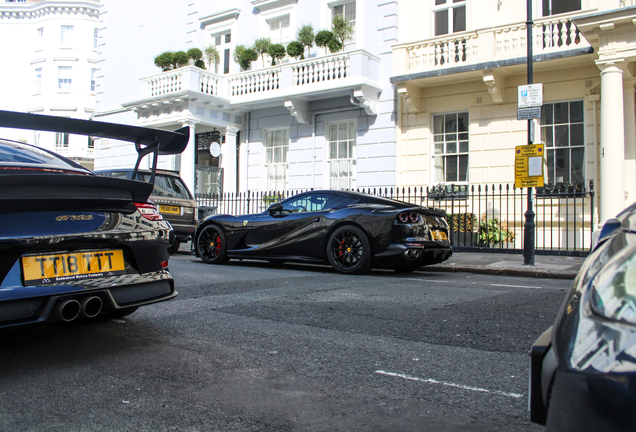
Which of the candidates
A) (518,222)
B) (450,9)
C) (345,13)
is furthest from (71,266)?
(345,13)

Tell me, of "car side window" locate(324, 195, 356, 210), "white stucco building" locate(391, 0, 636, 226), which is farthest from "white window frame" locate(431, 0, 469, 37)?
"car side window" locate(324, 195, 356, 210)

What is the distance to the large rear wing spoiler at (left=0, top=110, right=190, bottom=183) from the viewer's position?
11.0 feet

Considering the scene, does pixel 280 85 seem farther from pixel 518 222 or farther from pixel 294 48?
pixel 518 222

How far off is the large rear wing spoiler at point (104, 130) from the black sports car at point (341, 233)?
14.6 ft

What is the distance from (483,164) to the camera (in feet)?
47.7

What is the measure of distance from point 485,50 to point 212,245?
866 cm

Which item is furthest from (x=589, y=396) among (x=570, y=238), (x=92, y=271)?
(x=570, y=238)

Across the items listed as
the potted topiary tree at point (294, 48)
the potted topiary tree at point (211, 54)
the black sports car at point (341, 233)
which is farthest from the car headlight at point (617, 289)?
the potted topiary tree at point (211, 54)

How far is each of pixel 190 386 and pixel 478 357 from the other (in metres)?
1.87

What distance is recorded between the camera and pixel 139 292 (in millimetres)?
3662

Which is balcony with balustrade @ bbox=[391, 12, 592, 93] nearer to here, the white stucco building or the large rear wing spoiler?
the white stucco building

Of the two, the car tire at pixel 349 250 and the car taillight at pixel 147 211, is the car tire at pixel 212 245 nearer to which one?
the car tire at pixel 349 250

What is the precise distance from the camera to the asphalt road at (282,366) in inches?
100

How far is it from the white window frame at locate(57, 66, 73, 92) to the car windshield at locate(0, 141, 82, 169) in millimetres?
44469
